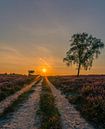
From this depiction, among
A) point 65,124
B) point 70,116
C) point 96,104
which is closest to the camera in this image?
point 65,124

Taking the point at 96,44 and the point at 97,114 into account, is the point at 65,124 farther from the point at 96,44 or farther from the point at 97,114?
the point at 96,44

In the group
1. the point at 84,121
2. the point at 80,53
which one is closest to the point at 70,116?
the point at 84,121

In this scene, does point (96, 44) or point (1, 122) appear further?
point (96, 44)

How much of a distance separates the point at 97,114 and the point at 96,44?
7765 centimetres

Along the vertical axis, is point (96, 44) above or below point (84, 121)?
above

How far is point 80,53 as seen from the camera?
305ft

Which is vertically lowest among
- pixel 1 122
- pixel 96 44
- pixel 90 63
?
pixel 1 122

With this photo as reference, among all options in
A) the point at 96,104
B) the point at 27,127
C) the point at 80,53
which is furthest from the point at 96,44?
the point at 27,127

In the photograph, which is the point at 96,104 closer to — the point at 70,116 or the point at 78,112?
the point at 78,112

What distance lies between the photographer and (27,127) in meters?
14.9

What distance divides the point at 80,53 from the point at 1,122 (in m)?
77.8

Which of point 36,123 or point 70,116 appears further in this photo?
point 70,116

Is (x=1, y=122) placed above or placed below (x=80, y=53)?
below

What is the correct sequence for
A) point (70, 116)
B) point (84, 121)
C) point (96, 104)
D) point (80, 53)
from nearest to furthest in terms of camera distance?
point (84, 121), point (70, 116), point (96, 104), point (80, 53)
